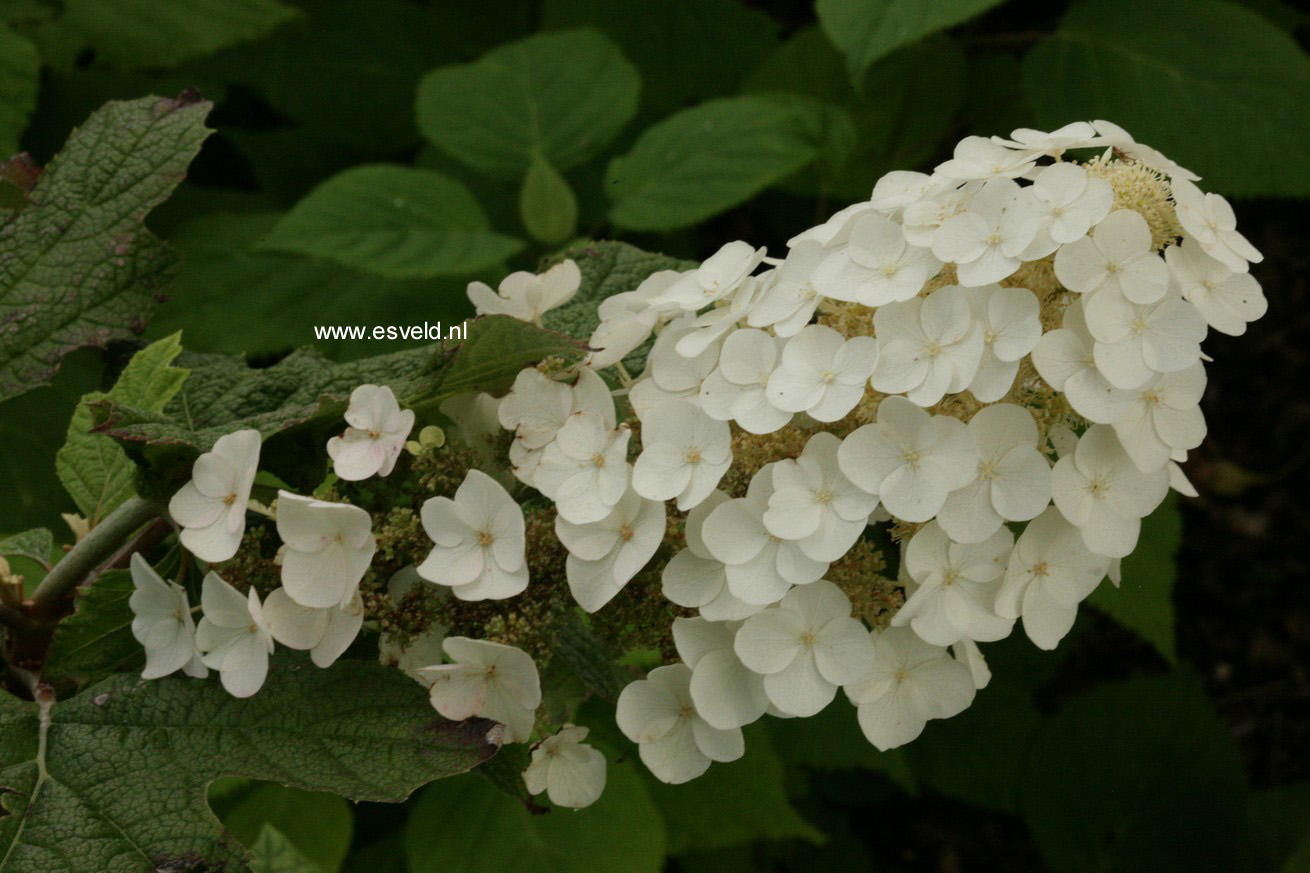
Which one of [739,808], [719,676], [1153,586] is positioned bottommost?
[739,808]

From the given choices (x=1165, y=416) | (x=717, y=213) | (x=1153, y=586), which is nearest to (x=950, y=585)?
(x=1165, y=416)

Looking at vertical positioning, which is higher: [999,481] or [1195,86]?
[999,481]

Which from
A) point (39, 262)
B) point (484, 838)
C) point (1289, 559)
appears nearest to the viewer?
point (39, 262)

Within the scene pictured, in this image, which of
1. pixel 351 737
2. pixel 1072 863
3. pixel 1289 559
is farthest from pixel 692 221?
pixel 1289 559

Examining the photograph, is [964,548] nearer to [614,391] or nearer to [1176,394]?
[1176,394]

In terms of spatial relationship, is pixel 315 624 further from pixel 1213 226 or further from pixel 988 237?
pixel 1213 226

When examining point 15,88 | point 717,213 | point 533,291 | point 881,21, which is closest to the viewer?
point 533,291

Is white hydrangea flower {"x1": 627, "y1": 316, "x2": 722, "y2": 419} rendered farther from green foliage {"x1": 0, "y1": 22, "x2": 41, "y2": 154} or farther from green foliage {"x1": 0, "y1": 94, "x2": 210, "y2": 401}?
green foliage {"x1": 0, "y1": 22, "x2": 41, "y2": 154}
